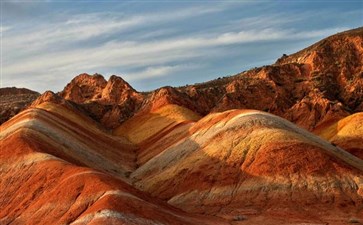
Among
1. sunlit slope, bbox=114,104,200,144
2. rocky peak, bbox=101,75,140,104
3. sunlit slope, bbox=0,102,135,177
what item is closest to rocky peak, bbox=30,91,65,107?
sunlit slope, bbox=0,102,135,177

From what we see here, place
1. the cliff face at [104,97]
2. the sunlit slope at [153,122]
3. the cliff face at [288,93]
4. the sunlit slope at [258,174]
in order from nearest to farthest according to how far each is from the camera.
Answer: the sunlit slope at [258,174]
the sunlit slope at [153,122]
the cliff face at [288,93]
the cliff face at [104,97]

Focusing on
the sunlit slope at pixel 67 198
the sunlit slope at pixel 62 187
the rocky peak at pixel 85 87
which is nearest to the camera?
the sunlit slope at pixel 67 198

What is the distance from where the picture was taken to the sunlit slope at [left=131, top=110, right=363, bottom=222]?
2276 inches

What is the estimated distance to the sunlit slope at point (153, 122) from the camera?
113500mm

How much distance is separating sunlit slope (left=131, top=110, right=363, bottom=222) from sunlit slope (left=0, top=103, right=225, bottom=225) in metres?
9.03

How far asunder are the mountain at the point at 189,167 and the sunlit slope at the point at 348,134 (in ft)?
0.79

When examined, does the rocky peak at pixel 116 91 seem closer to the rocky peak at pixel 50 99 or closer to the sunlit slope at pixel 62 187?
the rocky peak at pixel 50 99

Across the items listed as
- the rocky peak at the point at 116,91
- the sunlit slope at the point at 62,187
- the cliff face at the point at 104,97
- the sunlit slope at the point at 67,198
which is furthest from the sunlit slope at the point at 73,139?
the rocky peak at the point at 116,91

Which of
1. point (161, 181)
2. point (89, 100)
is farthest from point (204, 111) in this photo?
point (161, 181)

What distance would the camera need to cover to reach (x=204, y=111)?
135500 millimetres

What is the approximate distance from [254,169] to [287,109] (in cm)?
6644

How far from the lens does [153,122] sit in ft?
401

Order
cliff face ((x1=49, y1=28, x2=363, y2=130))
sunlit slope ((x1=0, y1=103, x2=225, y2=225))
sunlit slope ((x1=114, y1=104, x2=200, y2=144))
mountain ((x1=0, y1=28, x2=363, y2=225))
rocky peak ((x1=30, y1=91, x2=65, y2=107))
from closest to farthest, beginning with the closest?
sunlit slope ((x1=0, y1=103, x2=225, y2=225)) → mountain ((x1=0, y1=28, x2=363, y2=225)) → sunlit slope ((x1=114, y1=104, x2=200, y2=144)) → cliff face ((x1=49, y1=28, x2=363, y2=130)) → rocky peak ((x1=30, y1=91, x2=65, y2=107))

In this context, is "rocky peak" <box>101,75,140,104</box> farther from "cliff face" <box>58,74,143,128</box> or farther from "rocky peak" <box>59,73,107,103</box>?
"rocky peak" <box>59,73,107,103</box>
